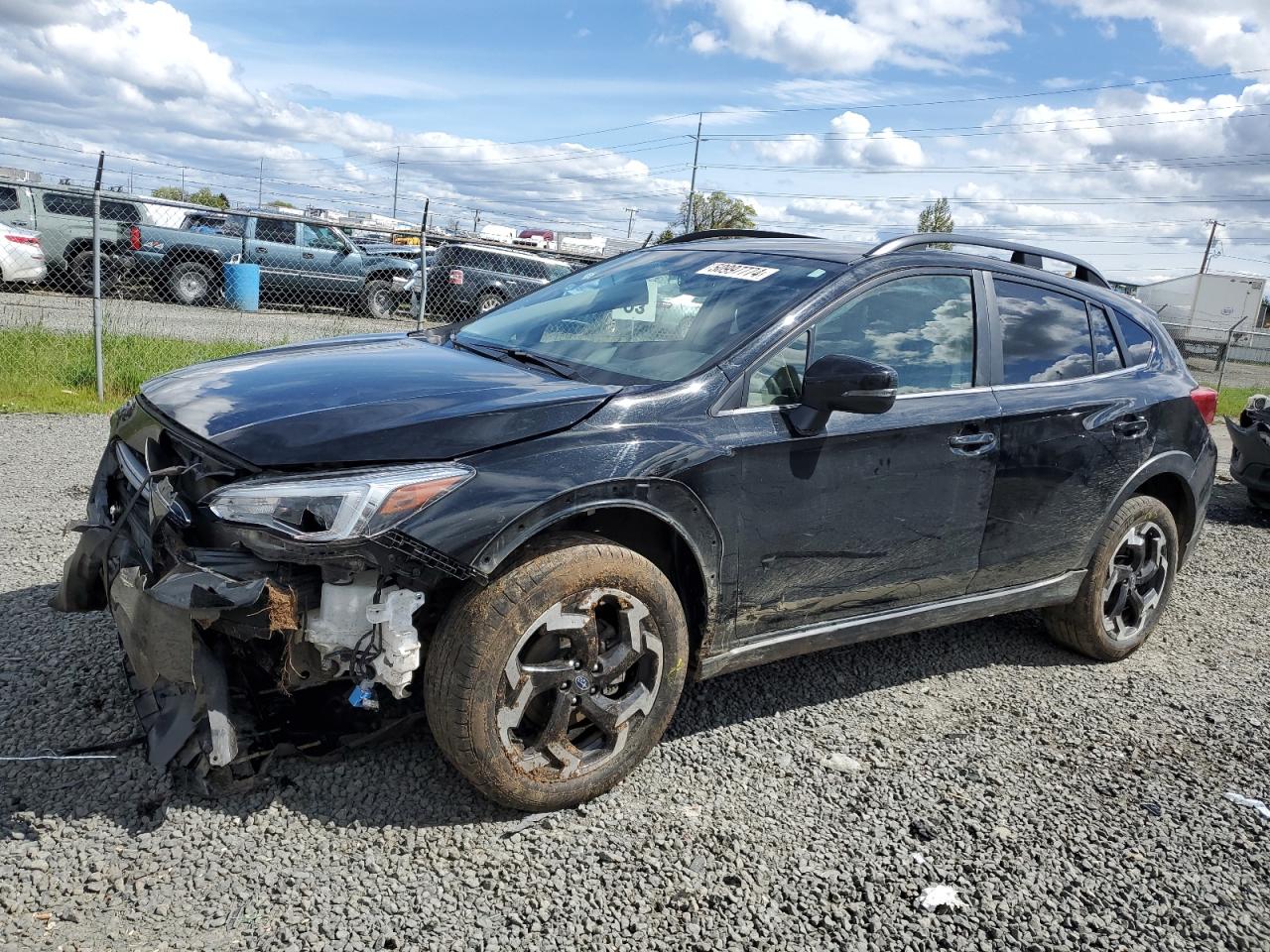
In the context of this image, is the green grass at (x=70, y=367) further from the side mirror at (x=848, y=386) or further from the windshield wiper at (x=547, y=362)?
the side mirror at (x=848, y=386)

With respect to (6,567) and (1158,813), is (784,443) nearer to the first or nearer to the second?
(1158,813)

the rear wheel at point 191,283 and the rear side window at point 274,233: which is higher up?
the rear side window at point 274,233

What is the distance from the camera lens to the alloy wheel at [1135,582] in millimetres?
4656

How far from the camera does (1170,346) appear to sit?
16.4ft

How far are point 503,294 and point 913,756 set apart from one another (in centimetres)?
1452

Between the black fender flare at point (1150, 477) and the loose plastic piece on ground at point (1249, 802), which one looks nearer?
the loose plastic piece on ground at point (1249, 802)

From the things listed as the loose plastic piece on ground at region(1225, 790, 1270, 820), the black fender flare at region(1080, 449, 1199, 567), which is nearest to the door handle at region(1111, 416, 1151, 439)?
the black fender flare at region(1080, 449, 1199, 567)

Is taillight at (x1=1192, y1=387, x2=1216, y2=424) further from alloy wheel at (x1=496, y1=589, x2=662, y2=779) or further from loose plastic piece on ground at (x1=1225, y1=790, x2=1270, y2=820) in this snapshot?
alloy wheel at (x1=496, y1=589, x2=662, y2=779)

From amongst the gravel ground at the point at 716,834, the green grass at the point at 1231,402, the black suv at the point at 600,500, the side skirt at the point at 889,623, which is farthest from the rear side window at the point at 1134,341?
the green grass at the point at 1231,402

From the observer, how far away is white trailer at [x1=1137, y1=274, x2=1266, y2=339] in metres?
45.9

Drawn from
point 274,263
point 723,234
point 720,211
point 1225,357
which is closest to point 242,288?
point 274,263

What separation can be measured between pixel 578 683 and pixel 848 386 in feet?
4.07

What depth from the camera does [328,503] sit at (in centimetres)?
266

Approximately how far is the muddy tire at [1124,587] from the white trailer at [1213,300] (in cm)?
4486
